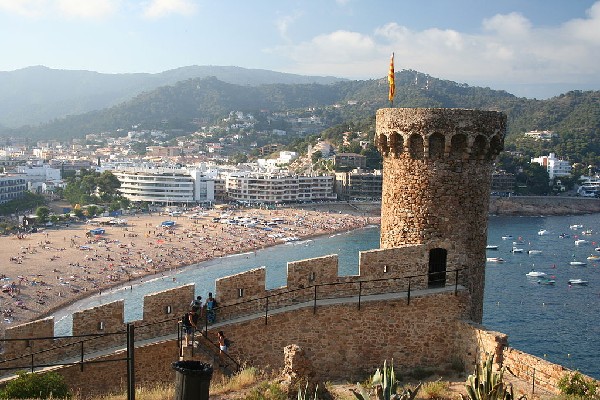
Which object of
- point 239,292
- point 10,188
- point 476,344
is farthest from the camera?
point 10,188

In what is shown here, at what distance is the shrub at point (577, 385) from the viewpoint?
8102 mm

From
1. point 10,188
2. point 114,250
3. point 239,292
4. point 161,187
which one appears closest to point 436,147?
point 239,292

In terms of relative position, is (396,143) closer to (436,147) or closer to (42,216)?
(436,147)

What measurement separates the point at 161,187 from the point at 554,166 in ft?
290

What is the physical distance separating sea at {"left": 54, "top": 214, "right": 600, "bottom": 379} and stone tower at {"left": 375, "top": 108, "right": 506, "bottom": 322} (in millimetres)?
23340

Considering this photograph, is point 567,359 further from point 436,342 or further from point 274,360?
point 274,360

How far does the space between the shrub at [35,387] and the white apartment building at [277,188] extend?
102m

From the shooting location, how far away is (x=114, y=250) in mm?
62188

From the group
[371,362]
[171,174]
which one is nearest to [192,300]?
[371,362]

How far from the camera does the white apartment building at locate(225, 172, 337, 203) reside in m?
111

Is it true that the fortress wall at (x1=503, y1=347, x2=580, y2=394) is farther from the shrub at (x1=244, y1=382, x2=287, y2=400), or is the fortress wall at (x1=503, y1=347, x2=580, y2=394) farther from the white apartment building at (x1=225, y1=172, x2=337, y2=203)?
the white apartment building at (x1=225, y1=172, x2=337, y2=203)

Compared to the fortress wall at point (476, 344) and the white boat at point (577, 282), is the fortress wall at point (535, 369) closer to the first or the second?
the fortress wall at point (476, 344)

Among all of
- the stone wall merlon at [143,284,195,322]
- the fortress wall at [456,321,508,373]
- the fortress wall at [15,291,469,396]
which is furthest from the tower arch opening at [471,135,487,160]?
the stone wall merlon at [143,284,195,322]

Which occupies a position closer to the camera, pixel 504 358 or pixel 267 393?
pixel 267 393
